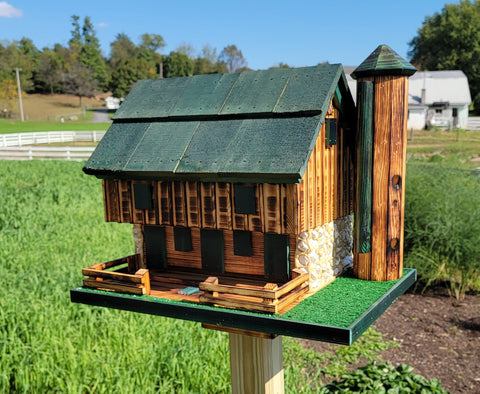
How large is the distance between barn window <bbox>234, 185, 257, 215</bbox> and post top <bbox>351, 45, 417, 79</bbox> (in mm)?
825

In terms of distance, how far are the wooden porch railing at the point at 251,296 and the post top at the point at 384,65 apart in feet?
3.52

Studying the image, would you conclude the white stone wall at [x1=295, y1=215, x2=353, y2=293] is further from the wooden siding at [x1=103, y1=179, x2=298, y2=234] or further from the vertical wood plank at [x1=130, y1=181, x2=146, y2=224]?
the vertical wood plank at [x1=130, y1=181, x2=146, y2=224]

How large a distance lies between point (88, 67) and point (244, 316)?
7833 centimetres

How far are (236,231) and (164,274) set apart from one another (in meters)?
0.49

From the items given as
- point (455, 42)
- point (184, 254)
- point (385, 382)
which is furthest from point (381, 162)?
point (455, 42)

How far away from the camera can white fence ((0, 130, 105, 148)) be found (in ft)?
91.3

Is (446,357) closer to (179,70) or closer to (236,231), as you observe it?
(236,231)

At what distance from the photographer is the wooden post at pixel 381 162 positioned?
8.07 feet

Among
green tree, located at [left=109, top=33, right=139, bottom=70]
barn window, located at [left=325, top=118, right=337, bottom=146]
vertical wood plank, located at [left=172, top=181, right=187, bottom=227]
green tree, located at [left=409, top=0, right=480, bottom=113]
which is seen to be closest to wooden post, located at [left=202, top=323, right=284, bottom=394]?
vertical wood plank, located at [left=172, top=181, right=187, bottom=227]

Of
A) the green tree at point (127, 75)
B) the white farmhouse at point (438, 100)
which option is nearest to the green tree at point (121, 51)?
the green tree at point (127, 75)

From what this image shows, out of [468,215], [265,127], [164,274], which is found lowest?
[468,215]

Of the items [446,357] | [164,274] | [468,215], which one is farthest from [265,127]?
[468,215]

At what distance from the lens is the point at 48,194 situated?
12344mm

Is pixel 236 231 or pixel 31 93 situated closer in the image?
pixel 236 231
